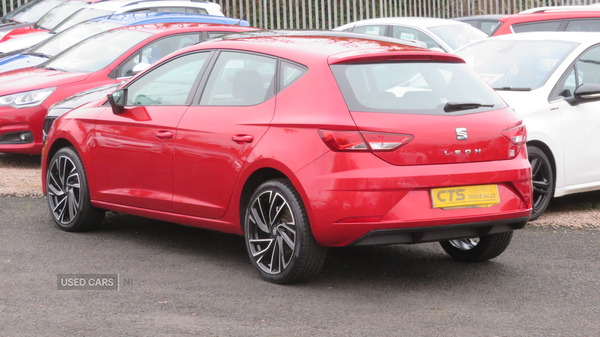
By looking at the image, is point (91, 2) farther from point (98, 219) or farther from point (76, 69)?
point (98, 219)

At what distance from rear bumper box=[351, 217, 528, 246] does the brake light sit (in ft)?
1.62

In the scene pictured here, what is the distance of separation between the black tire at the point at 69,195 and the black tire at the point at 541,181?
3.70 metres

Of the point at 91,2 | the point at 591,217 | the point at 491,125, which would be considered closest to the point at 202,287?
the point at 491,125

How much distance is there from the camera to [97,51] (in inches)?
430

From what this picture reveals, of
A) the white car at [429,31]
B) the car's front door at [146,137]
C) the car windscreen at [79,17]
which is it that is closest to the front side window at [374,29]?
the white car at [429,31]

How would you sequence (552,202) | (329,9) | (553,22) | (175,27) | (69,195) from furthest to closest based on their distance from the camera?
(329,9)
(553,22)
(175,27)
(552,202)
(69,195)

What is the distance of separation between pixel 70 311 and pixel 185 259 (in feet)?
4.69

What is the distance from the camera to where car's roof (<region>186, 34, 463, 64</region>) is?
559 centimetres

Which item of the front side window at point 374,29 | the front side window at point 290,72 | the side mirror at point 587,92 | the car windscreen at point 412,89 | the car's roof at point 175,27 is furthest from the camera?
the front side window at point 374,29

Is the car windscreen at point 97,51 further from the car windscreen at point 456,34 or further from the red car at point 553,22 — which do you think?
the car windscreen at point 456,34

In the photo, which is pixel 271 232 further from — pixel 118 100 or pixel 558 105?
pixel 558 105

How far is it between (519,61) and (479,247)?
2.99 meters

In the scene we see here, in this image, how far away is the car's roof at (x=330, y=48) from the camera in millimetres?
5590

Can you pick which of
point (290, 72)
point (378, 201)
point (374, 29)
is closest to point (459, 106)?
point (378, 201)
